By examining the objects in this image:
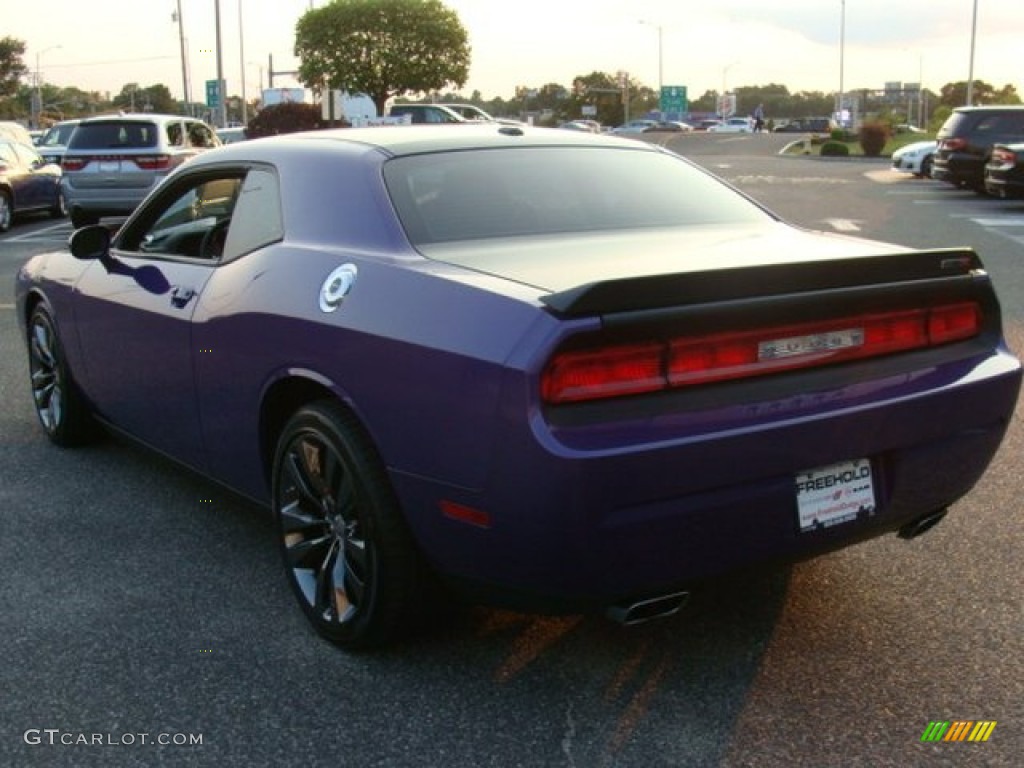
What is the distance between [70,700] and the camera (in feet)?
10.5

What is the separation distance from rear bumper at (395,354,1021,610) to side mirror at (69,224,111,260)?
2.45 m

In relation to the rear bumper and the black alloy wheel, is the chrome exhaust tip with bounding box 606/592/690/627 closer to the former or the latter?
the rear bumper

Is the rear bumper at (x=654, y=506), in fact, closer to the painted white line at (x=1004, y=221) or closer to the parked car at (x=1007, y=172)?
the painted white line at (x=1004, y=221)

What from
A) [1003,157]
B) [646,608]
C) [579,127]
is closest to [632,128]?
[579,127]

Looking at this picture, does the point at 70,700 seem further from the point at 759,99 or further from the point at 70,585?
the point at 759,99

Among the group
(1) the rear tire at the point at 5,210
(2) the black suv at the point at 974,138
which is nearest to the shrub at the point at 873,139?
(2) the black suv at the point at 974,138

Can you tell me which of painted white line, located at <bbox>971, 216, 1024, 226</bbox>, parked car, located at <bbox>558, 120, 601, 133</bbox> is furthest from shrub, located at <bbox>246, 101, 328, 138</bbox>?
painted white line, located at <bbox>971, 216, 1024, 226</bbox>

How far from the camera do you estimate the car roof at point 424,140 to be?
158 inches

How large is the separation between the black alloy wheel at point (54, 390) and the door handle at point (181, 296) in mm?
1404

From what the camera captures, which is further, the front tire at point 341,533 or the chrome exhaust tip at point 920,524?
the chrome exhaust tip at point 920,524

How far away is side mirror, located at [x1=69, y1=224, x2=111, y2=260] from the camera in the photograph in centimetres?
490

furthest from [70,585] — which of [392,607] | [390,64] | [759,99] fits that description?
[759,99]

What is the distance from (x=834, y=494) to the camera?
10.3 ft

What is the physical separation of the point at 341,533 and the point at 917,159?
90.3ft
